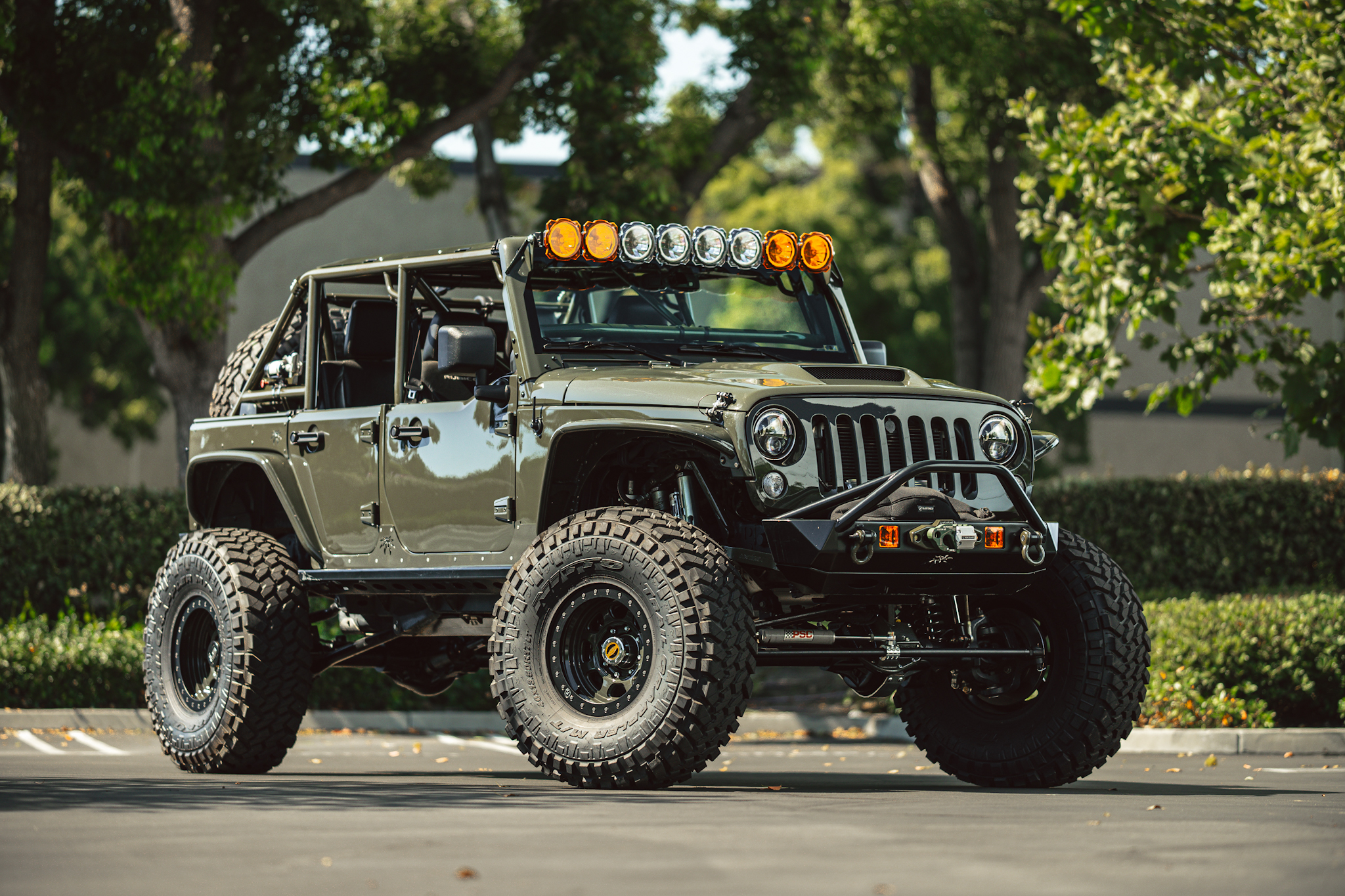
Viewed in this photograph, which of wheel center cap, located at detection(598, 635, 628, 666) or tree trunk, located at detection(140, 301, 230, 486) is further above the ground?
tree trunk, located at detection(140, 301, 230, 486)

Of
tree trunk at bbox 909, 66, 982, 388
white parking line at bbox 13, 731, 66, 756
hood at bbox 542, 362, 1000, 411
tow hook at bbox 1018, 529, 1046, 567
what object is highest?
tree trunk at bbox 909, 66, 982, 388

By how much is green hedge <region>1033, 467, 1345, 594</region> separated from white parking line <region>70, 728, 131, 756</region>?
8.99 m

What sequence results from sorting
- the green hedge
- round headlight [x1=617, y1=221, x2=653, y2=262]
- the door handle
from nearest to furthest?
round headlight [x1=617, y1=221, x2=653, y2=262], the door handle, the green hedge

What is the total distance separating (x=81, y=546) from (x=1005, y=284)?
38.6 ft

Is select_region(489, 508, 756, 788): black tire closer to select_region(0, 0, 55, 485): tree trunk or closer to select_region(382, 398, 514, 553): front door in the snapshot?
select_region(382, 398, 514, 553): front door

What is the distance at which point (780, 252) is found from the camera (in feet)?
30.4

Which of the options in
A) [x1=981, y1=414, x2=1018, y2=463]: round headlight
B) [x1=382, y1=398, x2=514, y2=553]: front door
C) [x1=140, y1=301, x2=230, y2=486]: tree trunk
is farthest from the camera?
[x1=140, y1=301, x2=230, y2=486]: tree trunk

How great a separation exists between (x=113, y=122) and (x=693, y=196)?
7.09 m

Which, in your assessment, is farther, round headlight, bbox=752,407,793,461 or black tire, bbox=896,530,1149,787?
black tire, bbox=896,530,1149,787

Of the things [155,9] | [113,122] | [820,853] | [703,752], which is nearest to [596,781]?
[703,752]

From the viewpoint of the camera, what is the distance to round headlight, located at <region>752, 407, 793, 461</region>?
755 centimetres

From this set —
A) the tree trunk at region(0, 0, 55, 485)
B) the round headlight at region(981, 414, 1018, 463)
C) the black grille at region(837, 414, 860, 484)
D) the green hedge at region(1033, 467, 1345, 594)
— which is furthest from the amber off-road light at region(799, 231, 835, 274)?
the tree trunk at region(0, 0, 55, 485)

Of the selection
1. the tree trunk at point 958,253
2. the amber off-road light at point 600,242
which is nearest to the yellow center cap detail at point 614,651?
the amber off-road light at point 600,242

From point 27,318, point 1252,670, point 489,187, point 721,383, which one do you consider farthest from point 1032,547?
point 489,187
